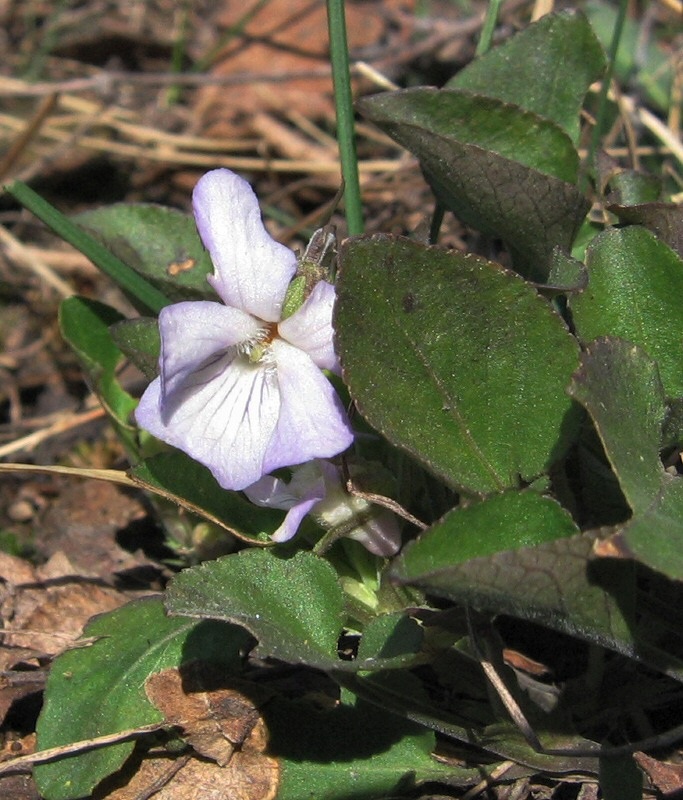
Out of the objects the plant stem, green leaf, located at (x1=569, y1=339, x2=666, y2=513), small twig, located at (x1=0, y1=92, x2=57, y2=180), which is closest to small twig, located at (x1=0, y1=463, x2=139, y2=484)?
green leaf, located at (x1=569, y1=339, x2=666, y2=513)

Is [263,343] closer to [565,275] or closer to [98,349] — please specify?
[565,275]

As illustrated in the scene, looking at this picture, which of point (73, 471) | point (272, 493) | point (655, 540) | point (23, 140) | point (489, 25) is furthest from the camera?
point (23, 140)

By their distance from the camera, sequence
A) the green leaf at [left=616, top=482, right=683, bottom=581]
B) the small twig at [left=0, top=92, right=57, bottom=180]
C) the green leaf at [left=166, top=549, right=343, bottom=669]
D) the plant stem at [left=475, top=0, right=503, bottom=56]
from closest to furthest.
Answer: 1. the green leaf at [left=616, top=482, right=683, bottom=581]
2. the green leaf at [left=166, top=549, right=343, bottom=669]
3. the plant stem at [left=475, top=0, right=503, bottom=56]
4. the small twig at [left=0, top=92, right=57, bottom=180]

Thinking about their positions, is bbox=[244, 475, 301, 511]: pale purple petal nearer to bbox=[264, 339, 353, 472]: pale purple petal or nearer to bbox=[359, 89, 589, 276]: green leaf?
bbox=[264, 339, 353, 472]: pale purple petal

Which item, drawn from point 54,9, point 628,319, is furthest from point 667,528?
point 54,9

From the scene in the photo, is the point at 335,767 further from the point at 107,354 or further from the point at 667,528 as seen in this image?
the point at 107,354

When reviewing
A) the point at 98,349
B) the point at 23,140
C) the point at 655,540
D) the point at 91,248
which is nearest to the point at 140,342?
the point at 91,248
